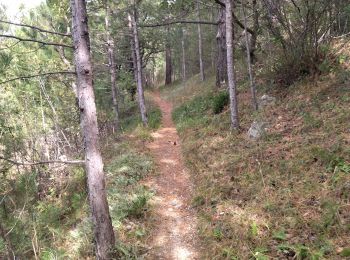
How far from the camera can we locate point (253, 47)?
14.5 meters

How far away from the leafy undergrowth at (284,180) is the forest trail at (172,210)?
0.93 ft

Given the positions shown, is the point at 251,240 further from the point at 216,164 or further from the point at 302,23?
the point at 302,23

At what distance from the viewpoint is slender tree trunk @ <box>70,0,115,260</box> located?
4457 mm

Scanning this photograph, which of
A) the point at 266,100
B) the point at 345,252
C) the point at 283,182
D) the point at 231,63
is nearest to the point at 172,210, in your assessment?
the point at 283,182

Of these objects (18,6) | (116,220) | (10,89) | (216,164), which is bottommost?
(116,220)

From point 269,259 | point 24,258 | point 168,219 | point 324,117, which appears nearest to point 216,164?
point 168,219

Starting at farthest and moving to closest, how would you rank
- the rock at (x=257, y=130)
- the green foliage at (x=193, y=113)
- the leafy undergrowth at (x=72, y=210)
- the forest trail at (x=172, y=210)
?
the green foliage at (x=193, y=113) → the rock at (x=257, y=130) → the forest trail at (x=172, y=210) → the leafy undergrowth at (x=72, y=210)

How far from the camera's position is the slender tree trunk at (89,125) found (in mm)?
4457

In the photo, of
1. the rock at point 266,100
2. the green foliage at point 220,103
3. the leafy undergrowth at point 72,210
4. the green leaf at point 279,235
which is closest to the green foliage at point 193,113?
the green foliage at point 220,103

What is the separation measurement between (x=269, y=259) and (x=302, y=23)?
6.84 metres

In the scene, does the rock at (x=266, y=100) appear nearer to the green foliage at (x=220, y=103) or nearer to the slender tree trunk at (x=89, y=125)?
the green foliage at (x=220, y=103)

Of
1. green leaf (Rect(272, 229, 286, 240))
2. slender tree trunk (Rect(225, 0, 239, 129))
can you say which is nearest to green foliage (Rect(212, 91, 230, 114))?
slender tree trunk (Rect(225, 0, 239, 129))

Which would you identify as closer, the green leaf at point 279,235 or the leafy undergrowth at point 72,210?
the green leaf at point 279,235

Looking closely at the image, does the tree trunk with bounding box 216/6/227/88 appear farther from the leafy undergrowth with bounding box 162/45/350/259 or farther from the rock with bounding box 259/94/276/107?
the leafy undergrowth with bounding box 162/45/350/259
